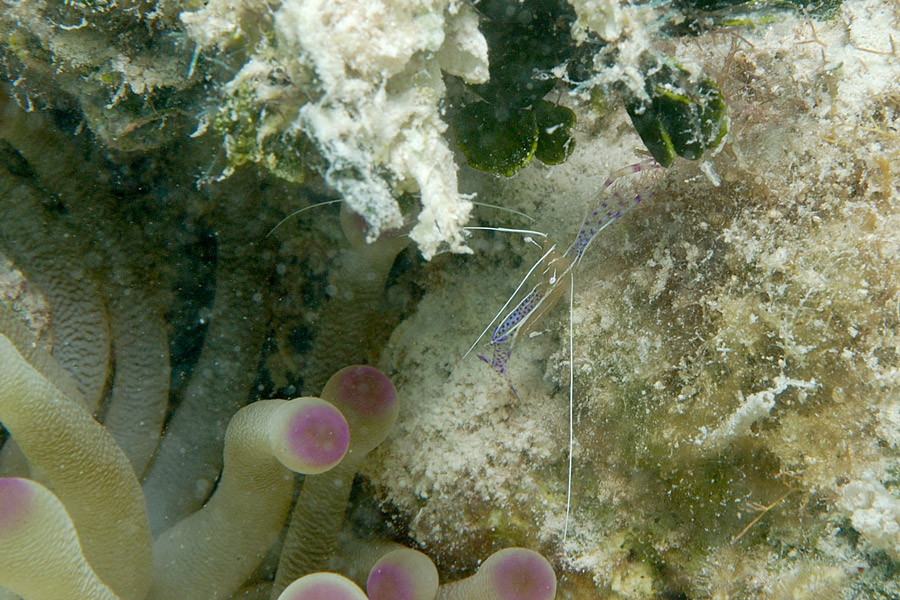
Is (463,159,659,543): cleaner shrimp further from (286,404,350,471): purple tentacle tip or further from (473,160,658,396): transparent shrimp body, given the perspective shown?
(286,404,350,471): purple tentacle tip

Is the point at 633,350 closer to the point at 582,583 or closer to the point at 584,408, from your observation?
the point at 584,408

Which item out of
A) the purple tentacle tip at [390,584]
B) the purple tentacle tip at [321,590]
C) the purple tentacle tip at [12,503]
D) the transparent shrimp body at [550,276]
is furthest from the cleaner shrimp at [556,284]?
the purple tentacle tip at [12,503]

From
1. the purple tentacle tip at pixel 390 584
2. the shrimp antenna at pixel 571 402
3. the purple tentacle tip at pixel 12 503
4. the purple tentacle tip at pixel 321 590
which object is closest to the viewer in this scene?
the purple tentacle tip at pixel 12 503

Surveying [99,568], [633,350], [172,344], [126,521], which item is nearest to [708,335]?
[633,350]

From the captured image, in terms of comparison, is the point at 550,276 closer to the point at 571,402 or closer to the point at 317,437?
the point at 571,402

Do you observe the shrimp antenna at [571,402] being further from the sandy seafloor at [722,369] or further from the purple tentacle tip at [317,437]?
the purple tentacle tip at [317,437]

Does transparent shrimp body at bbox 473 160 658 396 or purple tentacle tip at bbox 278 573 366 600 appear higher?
transparent shrimp body at bbox 473 160 658 396

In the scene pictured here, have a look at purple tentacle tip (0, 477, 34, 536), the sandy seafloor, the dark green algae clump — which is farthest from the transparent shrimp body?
purple tentacle tip (0, 477, 34, 536)
